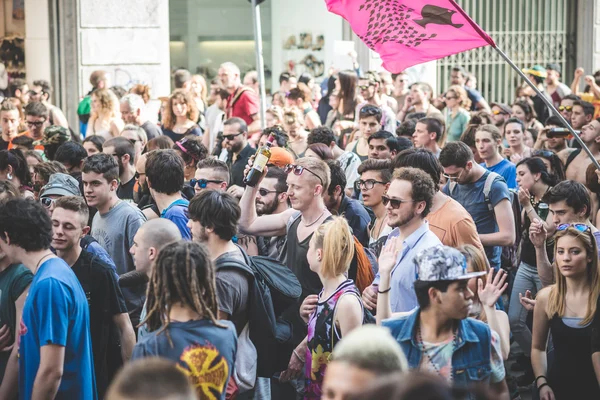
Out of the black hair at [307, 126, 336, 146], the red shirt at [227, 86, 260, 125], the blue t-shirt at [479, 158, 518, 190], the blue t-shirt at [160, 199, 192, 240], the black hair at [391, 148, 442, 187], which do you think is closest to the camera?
the blue t-shirt at [160, 199, 192, 240]

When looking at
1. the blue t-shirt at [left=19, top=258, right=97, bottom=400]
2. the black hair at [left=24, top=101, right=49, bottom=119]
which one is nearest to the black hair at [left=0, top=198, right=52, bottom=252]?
the blue t-shirt at [left=19, top=258, right=97, bottom=400]

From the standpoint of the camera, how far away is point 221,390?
4238 mm

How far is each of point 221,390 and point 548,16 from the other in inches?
727

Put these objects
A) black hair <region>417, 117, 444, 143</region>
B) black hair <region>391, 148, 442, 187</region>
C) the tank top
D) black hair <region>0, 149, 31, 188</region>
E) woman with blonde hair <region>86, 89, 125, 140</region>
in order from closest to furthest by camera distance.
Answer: the tank top
black hair <region>391, 148, 442, 187</region>
black hair <region>0, 149, 31, 188</region>
black hair <region>417, 117, 444, 143</region>
woman with blonde hair <region>86, 89, 125, 140</region>

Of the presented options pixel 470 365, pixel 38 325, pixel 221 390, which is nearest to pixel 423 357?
pixel 470 365

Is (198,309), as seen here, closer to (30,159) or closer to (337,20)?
(30,159)

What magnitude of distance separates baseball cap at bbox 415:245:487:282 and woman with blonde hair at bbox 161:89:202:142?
8301 millimetres

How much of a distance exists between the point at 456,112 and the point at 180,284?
921 centimetres

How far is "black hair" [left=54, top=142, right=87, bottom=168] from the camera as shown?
29.5 ft

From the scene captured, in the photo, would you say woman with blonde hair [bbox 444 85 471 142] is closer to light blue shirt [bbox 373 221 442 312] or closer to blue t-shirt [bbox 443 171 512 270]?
blue t-shirt [bbox 443 171 512 270]

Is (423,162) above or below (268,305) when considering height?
above

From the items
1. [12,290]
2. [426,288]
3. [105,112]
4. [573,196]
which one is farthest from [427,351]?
[105,112]

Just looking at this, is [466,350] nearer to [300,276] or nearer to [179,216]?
[300,276]

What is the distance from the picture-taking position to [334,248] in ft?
17.7
